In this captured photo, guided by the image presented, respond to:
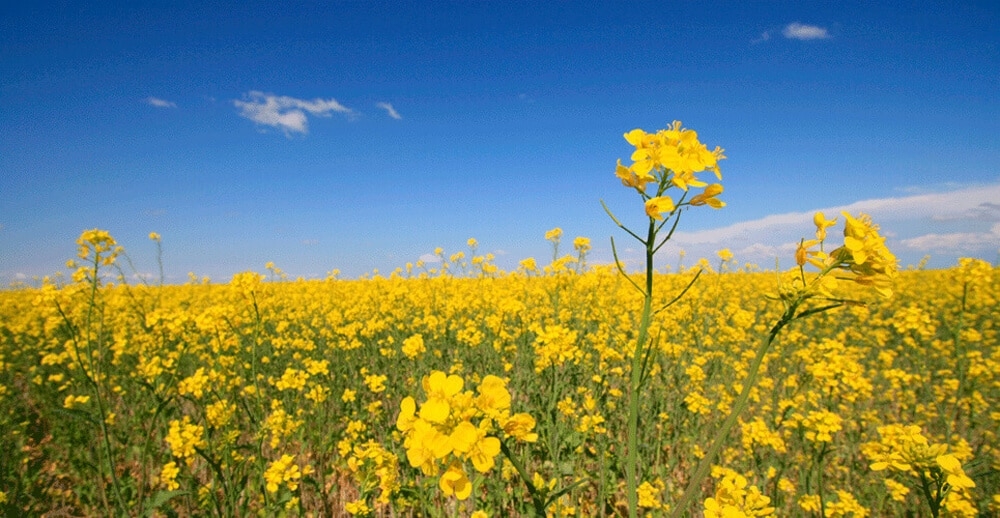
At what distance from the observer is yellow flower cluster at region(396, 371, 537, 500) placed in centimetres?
89

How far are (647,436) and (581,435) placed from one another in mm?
887

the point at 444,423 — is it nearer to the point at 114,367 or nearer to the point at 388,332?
the point at 388,332

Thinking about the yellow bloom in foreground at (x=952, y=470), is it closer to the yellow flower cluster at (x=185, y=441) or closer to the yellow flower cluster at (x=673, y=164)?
the yellow flower cluster at (x=673, y=164)

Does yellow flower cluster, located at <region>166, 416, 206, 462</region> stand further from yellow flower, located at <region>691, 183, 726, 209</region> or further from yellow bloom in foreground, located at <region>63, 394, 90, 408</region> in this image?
yellow flower, located at <region>691, 183, 726, 209</region>

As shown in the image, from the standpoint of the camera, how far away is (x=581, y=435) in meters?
3.26

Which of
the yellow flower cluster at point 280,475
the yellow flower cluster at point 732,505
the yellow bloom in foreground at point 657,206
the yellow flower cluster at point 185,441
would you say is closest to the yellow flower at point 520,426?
the yellow bloom in foreground at point 657,206

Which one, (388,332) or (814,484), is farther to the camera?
(388,332)

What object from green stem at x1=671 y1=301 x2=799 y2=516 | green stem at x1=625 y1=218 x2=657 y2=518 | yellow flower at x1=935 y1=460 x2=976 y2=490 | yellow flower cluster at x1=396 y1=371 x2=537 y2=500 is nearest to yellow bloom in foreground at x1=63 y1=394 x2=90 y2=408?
yellow flower cluster at x1=396 y1=371 x2=537 y2=500

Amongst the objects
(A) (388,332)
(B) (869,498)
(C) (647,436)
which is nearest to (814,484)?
(B) (869,498)

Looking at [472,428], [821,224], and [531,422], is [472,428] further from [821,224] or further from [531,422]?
[821,224]

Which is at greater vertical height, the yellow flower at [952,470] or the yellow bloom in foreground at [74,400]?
the yellow flower at [952,470]

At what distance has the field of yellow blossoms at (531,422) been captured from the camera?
0.96 metres

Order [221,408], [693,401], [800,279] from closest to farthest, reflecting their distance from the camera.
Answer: [800,279], [221,408], [693,401]

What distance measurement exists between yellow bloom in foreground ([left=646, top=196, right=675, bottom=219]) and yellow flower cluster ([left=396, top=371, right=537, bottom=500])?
475mm
